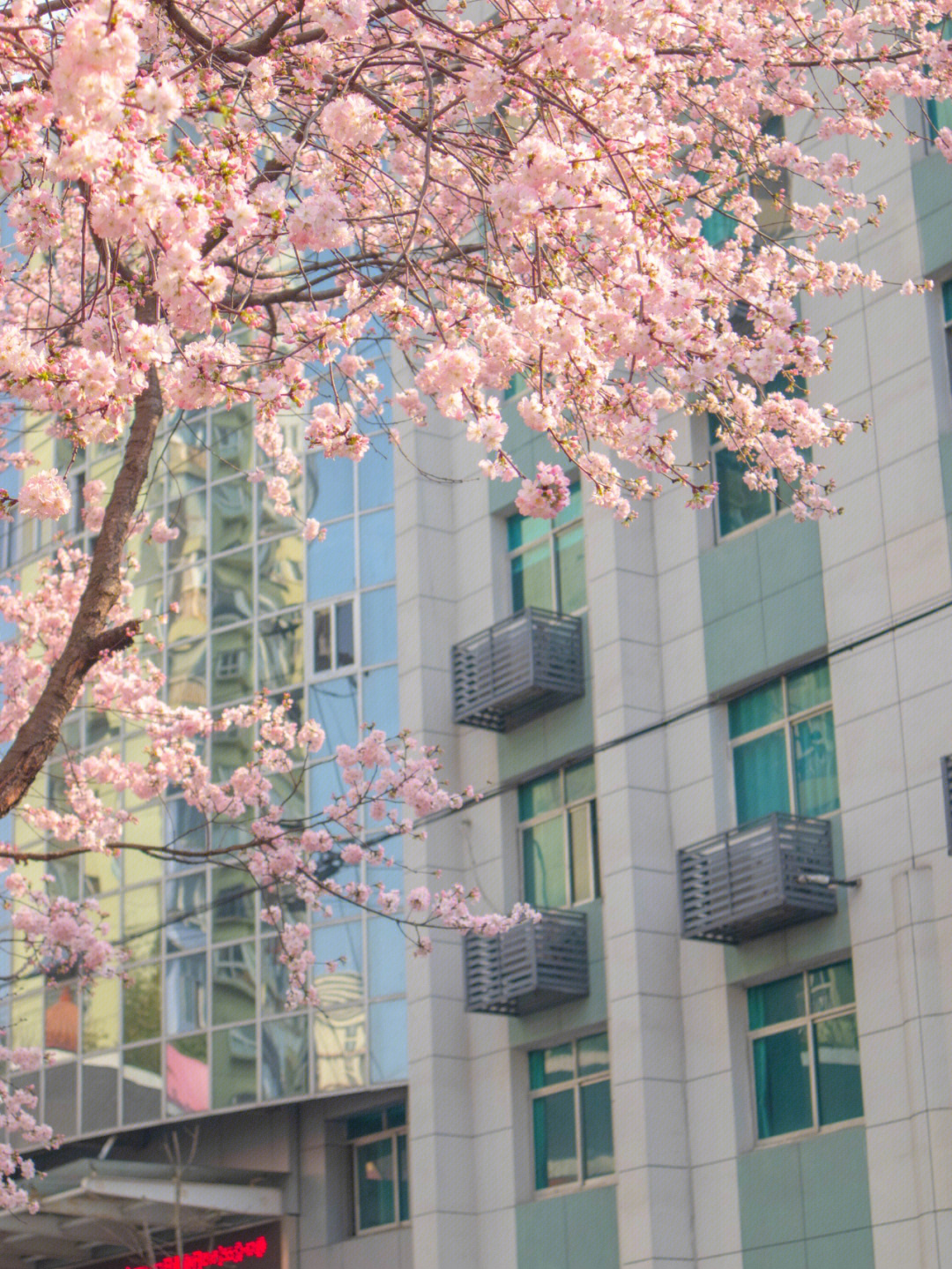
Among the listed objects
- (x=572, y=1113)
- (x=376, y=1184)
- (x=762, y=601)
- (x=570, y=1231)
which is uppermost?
(x=762, y=601)

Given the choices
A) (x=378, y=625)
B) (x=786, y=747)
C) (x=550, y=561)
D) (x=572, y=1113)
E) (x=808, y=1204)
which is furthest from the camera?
(x=378, y=625)

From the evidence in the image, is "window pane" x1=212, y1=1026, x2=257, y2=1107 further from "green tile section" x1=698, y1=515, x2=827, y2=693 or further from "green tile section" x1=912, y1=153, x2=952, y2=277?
"green tile section" x1=912, y1=153, x2=952, y2=277

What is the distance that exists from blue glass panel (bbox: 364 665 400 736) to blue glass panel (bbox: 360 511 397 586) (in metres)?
1.43

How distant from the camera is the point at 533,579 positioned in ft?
85.5

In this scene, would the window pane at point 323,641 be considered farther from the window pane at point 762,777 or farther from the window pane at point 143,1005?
the window pane at point 762,777

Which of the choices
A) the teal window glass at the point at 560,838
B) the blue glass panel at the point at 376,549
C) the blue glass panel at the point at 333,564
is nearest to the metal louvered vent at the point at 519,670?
the teal window glass at the point at 560,838

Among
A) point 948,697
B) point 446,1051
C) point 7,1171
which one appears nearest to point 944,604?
point 948,697

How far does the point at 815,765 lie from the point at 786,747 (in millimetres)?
542

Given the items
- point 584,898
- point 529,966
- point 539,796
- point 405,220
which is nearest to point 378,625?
point 539,796

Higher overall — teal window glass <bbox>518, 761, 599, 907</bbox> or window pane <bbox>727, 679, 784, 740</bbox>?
window pane <bbox>727, 679, 784, 740</bbox>

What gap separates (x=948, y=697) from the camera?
63.2ft

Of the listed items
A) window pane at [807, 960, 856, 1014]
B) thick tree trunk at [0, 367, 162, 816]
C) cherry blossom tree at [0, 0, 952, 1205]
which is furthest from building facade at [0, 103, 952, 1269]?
thick tree trunk at [0, 367, 162, 816]

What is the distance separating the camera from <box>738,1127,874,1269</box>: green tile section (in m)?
19.2

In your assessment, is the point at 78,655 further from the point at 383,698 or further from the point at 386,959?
the point at 383,698
